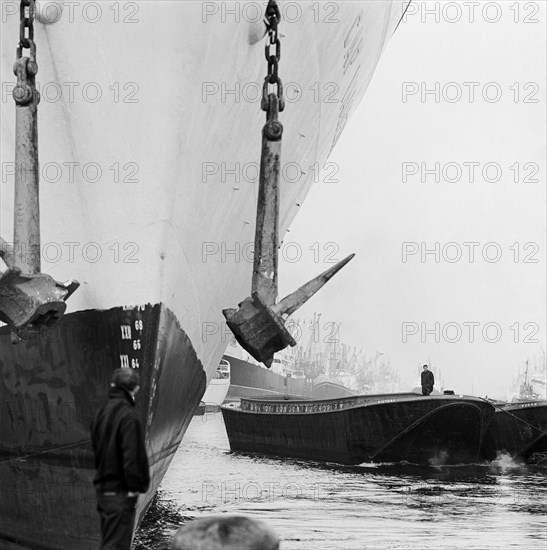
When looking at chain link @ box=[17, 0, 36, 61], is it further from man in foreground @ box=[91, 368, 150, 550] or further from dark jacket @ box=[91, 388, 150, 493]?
dark jacket @ box=[91, 388, 150, 493]

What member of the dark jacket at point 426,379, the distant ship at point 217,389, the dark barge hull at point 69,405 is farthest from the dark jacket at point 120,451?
the distant ship at point 217,389

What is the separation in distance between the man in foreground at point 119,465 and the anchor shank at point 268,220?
81.2 inches

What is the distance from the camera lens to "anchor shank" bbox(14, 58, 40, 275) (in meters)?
6.42

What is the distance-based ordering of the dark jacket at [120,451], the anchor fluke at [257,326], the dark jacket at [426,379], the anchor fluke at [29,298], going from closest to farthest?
1. the dark jacket at [120,451]
2. the anchor fluke at [29,298]
3. the anchor fluke at [257,326]
4. the dark jacket at [426,379]

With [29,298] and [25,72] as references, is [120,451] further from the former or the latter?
[25,72]

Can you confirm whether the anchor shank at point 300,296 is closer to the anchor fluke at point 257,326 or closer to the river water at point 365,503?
the anchor fluke at point 257,326

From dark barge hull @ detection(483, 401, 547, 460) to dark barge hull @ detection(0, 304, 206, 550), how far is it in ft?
60.9

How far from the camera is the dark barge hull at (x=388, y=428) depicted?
20953 mm

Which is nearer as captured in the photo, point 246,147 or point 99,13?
point 99,13

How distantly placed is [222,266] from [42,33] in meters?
2.57

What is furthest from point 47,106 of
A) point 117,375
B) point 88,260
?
point 117,375

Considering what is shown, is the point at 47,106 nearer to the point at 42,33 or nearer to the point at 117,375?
the point at 42,33

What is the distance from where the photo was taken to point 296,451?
81.9ft

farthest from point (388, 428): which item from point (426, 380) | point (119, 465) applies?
point (119, 465)
